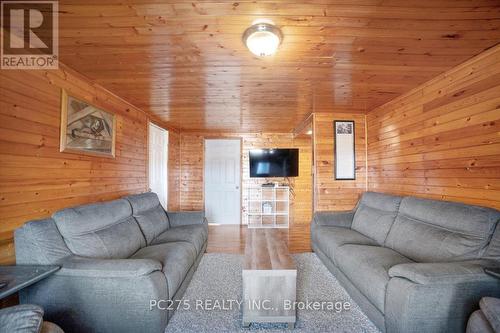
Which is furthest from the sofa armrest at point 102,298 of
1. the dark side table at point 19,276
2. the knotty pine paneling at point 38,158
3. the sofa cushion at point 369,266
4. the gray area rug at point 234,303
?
the sofa cushion at point 369,266

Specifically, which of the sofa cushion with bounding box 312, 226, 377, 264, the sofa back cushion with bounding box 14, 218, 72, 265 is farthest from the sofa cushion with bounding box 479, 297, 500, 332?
the sofa back cushion with bounding box 14, 218, 72, 265

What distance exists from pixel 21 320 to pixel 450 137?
334cm

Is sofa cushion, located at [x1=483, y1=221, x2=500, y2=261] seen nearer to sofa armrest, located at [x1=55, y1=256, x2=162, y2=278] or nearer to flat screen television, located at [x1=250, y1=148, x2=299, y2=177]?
sofa armrest, located at [x1=55, y1=256, x2=162, y2=278]

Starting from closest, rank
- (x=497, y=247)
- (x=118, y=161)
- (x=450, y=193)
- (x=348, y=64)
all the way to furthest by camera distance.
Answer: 1. (x=497, y=247)
2. (x=348, y=64)
3. (x=450, y=193)
4. (x=118, y=161)

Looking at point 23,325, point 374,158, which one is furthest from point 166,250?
point 374,158

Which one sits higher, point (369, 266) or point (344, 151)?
point (344, 151)

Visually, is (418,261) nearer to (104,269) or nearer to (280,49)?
(280,49)

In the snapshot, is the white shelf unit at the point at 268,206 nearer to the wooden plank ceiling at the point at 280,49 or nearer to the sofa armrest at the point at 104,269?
the wooden plank ceiling at the point at 280,49

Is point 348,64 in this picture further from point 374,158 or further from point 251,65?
point 374,158

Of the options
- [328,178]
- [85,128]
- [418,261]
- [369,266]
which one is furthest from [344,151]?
[85,128]

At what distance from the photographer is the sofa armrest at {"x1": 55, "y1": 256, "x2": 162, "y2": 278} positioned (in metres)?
1.44

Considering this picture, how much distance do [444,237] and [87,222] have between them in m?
2.95

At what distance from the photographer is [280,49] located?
171cm

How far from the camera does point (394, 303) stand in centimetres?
141
